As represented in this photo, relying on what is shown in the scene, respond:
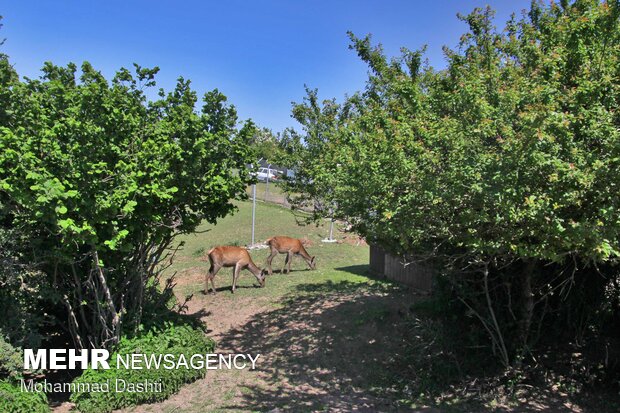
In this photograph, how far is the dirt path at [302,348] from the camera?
21.4ft

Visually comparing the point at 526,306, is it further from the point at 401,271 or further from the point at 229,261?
the point at 229,261

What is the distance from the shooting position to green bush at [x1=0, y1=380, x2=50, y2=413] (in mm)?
5633

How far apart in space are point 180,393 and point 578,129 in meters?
6.29

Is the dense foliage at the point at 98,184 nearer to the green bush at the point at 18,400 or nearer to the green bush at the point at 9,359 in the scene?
the green bush at the point at 9,359

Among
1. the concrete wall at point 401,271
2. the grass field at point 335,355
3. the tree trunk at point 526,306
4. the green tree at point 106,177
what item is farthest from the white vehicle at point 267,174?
the tree trunk at point 526,306

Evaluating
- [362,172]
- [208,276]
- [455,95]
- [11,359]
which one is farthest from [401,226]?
[208,276]

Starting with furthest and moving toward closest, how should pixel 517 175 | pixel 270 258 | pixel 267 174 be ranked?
1. pixel 267 174
2. pixel 270 258
3. pixel 517 175

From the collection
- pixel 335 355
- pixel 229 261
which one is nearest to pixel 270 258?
pixel 229 261

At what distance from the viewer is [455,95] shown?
17.7 ft

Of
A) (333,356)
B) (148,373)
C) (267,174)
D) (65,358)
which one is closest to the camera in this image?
(148,373)

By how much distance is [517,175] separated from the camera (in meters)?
4.16

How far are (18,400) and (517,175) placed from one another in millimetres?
6402

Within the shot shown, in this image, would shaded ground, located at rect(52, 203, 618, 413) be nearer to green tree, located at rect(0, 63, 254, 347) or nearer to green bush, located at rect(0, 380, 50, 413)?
green bush, located at rect(0, 380, 50, 413)

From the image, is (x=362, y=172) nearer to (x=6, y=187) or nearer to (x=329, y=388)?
(x=329, y=388)
